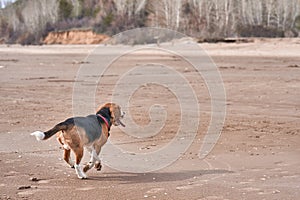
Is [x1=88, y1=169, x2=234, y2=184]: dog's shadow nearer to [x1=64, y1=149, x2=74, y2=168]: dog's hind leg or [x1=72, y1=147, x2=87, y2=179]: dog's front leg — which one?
[x1=72, y1=147, x2=87, y2=179]: dog's front leg

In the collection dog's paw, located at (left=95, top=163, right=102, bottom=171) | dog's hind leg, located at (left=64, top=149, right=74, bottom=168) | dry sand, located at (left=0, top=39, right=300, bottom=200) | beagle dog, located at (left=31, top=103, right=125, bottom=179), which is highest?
beagle dog, located at (left=31, top=103, right=125, bottom=179)

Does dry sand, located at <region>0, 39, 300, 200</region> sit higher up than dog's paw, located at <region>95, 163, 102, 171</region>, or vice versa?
dog's paw, located at <region>95, 163, 102, 171</region>

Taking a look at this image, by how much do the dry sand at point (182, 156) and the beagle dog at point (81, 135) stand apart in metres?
0.22

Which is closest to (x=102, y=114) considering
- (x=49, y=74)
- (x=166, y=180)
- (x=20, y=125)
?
(x=166, y=180)

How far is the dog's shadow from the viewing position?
781 centimetres

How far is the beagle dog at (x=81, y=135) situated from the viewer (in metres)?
7.68

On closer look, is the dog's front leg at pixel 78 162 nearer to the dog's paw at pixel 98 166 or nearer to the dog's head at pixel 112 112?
the dog's paw at pixel 98 166

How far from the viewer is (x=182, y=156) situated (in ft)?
30.2

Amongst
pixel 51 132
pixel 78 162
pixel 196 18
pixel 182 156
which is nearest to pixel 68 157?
pixel 78 162

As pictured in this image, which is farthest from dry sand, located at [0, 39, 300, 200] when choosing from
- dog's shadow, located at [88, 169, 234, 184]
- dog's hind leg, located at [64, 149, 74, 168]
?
dog's hind leg, located at [64, 149, 74, 168]

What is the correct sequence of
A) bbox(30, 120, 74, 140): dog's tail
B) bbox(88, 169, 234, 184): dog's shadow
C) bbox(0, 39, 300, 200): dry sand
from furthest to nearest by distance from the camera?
bbox(88, 169, 234, 184): dog's shadow < bbox(30, 120, 74, 140): dog's tail < bbox(0, 39, 300, 200): dry sand

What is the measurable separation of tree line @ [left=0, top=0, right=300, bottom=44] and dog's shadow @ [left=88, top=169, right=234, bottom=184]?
4264 cm

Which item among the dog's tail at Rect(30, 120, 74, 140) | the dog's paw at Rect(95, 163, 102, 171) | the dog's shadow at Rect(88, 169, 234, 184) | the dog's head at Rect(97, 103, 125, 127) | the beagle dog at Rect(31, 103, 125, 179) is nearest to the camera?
the dog's tail at Rect(30, 120, 74, 140)

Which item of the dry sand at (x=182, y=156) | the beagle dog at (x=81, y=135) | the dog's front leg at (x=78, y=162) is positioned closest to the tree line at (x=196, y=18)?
the dry sand at (x=182, y=156)
